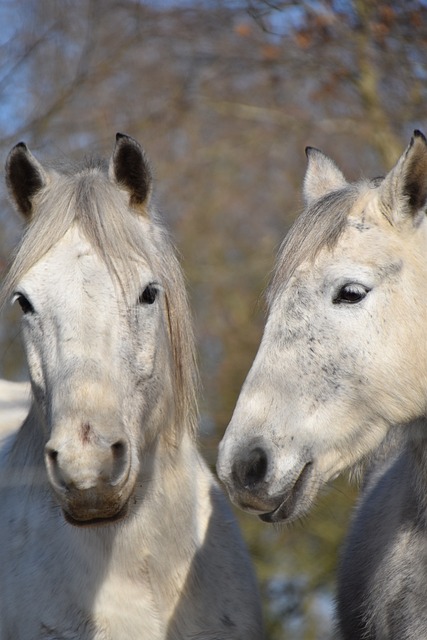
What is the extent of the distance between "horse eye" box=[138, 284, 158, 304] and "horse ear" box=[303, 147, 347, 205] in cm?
75

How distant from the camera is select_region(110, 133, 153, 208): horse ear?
11.5ft

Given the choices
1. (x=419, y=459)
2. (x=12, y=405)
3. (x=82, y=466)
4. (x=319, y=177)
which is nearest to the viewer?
(x=82, y=466)

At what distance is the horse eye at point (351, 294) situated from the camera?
3109 mm

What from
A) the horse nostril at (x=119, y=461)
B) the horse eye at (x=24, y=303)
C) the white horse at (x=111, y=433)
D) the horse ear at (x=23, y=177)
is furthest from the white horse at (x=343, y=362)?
the horse ear at (x=23, y=177)

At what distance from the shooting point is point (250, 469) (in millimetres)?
2930

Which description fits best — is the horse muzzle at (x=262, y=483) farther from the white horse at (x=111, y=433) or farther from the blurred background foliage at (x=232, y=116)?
the blurred background foliage at (x=232, y=116)

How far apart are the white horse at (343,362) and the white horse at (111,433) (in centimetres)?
45

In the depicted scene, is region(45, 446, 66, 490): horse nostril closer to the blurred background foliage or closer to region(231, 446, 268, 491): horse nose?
region(231, 446, 268, 491): horse nose

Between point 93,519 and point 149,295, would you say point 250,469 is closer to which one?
point 93,519

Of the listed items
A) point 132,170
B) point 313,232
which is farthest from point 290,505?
point 132,170

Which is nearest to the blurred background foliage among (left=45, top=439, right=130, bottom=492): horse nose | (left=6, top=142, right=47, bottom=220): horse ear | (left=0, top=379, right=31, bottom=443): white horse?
(left=0, top=379, right=31, bottom=443): white horse

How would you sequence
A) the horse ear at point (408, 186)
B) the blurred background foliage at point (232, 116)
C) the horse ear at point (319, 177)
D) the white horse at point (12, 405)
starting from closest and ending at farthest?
the horse ear at point (408, 186) → the horse ear at point (319, 177) → the white horse at point (12, 405) → the blurred background foliage at point (232, 116)

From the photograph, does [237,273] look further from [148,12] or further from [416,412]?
[416,412]

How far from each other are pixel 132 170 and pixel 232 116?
210 inches
